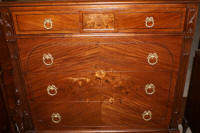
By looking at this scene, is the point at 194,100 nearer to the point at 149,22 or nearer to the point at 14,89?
the point at 149,22

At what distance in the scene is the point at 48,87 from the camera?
→ 1465 mm

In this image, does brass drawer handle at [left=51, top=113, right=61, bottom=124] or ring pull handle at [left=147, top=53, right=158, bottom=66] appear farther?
brass drawer handle at [left=51, top=113, right=61, bottom=124]

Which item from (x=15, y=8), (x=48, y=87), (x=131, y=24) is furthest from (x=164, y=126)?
(x=15, y=8)

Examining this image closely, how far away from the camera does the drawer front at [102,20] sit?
124 centimetres

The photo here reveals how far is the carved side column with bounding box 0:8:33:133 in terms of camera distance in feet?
4.21

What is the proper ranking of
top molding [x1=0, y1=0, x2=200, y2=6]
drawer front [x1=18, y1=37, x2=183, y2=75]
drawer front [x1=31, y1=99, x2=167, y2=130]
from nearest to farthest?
top molding [x1=0, y1=0, x2=200, y2=6] < drawer front [x1=18, y1=37, x2=183, y2=75] < drawer front [x1=31, y1=99, x2=167, y2=130]

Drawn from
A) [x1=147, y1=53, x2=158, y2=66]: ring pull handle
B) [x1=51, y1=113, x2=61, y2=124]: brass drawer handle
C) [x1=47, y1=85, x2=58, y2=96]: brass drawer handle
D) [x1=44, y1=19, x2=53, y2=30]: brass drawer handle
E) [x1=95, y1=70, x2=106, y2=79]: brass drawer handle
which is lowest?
[x1=51, y1=113, x2=61, y2=124]: brass drawer handle

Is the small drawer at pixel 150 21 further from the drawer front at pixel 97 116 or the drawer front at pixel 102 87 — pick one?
the drawer front at pixel 97 116

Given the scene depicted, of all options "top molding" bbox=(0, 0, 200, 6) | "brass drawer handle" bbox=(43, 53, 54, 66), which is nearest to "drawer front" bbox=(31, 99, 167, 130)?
"brass drawer handle" bbox=(43, 53, 54, 66)

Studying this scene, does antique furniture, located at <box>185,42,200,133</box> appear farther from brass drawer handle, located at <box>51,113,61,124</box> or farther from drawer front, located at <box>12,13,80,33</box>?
brass drawer handle, located at <box>51,113,61,124</box>

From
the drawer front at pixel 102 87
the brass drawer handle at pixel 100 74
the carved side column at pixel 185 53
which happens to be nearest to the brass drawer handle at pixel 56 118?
the drawer front at pixel 102 87

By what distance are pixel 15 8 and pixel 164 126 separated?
1.53 m

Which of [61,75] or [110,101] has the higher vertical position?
[61,75]

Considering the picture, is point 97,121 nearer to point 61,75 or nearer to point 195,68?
point 61,75
